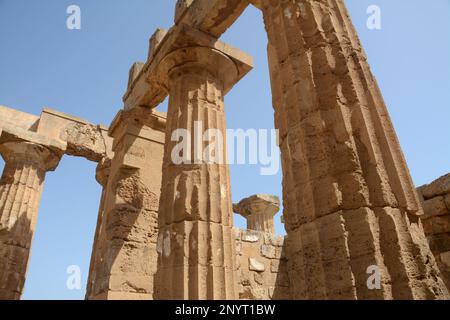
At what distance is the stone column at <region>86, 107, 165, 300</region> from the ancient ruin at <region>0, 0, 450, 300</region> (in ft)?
0.09

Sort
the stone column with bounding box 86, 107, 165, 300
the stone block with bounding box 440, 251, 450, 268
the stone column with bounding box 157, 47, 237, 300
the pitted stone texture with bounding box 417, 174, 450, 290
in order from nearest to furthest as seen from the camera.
Result: the stone column with bounding box 157, 47, 237, 300 < the stone column with bounding box 86, 107, 165, 300 < the stone block with bounding box 440, 251, 450, 268 < the pitted stone texture with bounding box 417, 174, 450, 290

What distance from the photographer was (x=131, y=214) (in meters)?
7.03

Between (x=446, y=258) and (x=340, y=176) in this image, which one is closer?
(x=340, y=176)

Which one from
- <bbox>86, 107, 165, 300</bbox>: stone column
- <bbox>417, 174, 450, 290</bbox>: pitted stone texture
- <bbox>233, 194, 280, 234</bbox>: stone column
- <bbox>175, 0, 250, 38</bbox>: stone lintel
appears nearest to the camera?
<bbox>175, 0, 250, 38</bbox>: stone lintel

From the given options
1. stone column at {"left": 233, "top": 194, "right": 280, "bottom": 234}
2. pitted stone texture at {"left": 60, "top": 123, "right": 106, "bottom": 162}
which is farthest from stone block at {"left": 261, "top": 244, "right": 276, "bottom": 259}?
pitted stone texture at {"left": 60, "top": 123, "right": 106, "bottom": 162}

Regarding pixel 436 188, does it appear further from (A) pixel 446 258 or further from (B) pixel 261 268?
(B) pixel 261 268

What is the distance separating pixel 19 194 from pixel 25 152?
1.36 meters

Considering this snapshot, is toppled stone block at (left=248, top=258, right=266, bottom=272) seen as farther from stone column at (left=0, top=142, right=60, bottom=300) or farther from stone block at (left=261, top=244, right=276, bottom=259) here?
stone column at (left=0, top=142, right=60, bottom=300)

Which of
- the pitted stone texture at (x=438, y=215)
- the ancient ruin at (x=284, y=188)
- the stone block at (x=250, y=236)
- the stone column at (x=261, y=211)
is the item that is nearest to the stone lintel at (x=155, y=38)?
the ancient ruin at (x=284, y=188)

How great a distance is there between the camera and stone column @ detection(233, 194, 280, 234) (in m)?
12.5

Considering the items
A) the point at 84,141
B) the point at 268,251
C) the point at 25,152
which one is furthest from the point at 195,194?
the point at 84,141

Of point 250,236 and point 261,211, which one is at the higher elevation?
point 261,211
